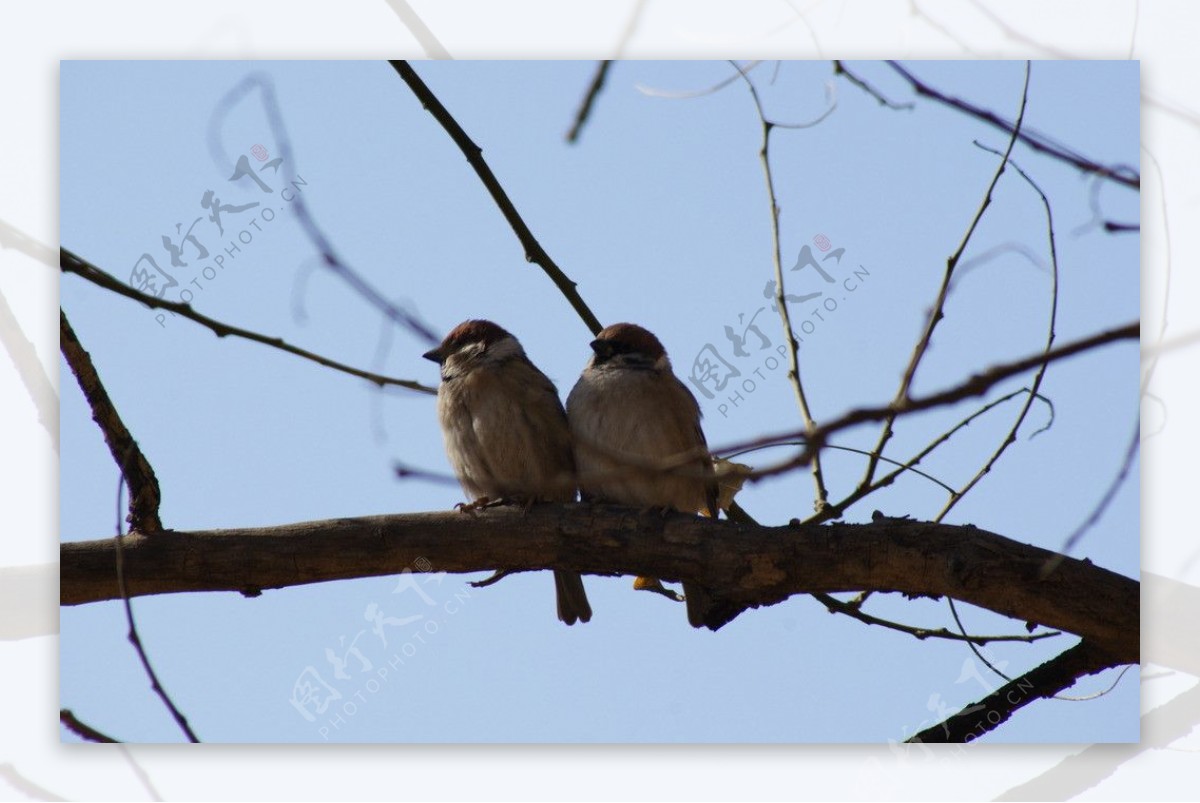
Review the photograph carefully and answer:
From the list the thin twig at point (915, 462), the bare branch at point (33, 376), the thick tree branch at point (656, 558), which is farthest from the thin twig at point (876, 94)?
the bare branch at point (33, 376)

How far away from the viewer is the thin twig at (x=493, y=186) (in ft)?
6.49

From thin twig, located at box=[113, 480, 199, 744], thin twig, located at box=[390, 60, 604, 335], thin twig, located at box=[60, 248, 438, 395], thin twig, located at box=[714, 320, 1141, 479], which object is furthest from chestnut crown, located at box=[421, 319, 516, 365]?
thin twig, located at box=[714, 320, 1141, 479]

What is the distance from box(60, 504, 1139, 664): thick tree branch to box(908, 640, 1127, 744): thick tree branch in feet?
0.19

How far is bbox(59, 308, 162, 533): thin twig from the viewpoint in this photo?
7.77ft

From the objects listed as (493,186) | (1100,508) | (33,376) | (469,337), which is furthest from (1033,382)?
(33,376)

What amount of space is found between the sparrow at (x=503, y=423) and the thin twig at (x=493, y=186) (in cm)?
Answer: 58

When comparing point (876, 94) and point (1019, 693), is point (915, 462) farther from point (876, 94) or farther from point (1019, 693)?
point (876, 94)

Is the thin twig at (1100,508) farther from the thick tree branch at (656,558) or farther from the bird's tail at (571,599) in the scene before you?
the bird's tail at (571,599)

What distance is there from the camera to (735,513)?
2.83 meters

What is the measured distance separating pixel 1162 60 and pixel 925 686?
1404 mm

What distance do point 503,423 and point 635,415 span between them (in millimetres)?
307

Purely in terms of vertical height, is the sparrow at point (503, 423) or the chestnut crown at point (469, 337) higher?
the chestnut crown at point (469, 337)

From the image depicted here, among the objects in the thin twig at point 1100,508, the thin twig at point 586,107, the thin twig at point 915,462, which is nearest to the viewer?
the thin twig at point 586,107

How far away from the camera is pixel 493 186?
2.10 m
